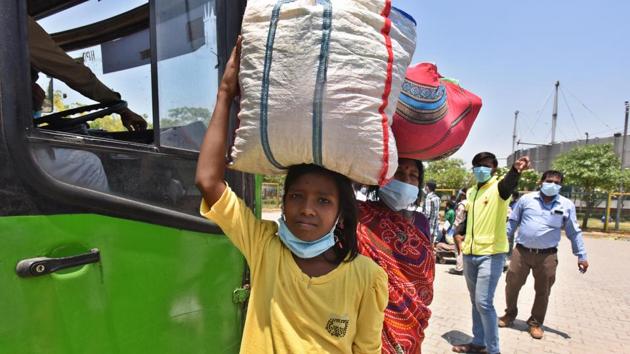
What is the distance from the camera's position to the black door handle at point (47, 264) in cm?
104

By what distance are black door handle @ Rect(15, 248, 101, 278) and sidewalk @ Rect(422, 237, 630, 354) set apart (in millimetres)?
3678

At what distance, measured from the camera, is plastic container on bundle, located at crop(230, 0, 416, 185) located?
1.04m

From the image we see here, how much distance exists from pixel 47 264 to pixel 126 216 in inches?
10.5

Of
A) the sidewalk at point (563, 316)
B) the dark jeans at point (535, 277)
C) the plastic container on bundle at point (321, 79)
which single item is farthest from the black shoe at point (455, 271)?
the plastic container on bundle at point (321, 79)

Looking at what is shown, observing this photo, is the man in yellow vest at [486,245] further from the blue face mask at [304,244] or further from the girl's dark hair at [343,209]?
the blue face mask at [304,244]

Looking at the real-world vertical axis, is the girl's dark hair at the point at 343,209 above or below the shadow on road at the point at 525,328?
above

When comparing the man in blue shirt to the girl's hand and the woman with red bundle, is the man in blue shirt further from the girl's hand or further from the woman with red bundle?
the girl's hand

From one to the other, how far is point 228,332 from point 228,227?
2.17 feet

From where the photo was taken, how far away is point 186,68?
1.60 m

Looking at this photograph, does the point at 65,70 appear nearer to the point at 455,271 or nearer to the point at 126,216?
the point at 126,216

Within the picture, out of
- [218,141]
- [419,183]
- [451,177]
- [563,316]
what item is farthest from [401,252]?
[451,177]

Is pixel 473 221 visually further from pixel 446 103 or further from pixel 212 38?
pixel 212 38

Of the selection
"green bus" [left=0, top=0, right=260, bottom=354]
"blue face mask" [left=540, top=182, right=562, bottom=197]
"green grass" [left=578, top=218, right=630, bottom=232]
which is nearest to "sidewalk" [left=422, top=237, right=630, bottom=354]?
"blue face mask" [left=540, top=182, right=562, bottom=197]

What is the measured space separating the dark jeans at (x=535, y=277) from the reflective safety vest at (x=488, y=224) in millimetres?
1143
